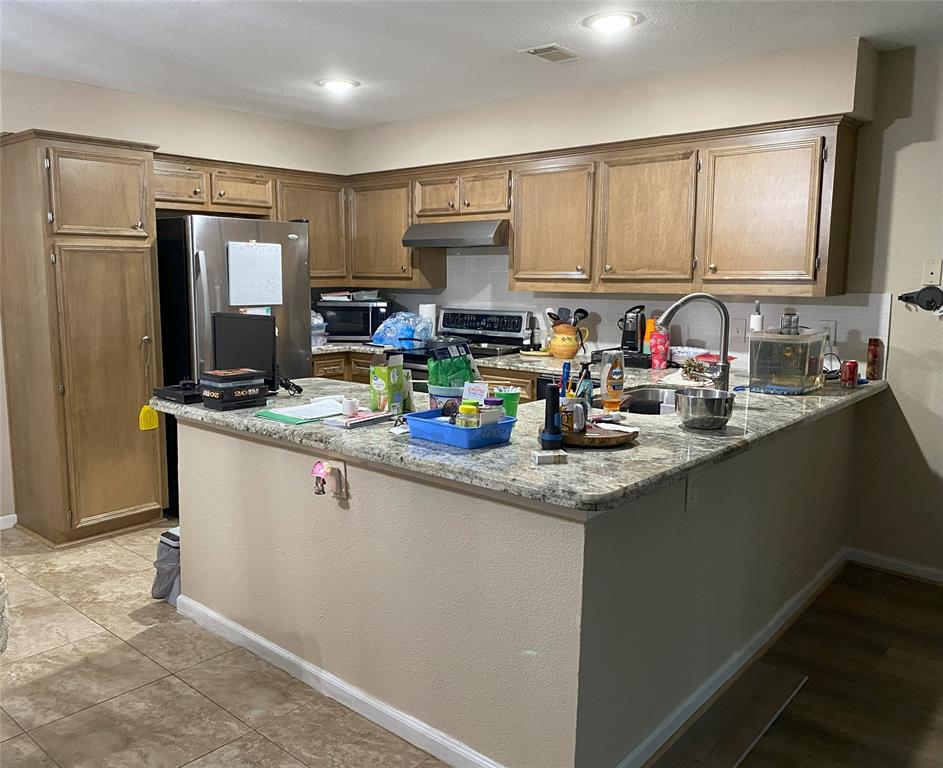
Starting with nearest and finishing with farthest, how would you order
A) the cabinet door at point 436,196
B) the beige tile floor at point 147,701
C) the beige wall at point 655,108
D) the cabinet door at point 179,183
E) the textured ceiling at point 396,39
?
1. the beige tile floor at point 147,701
2. the textured ceiling at point 396,39
3. the beige wall at point 655,108
4. the cabinet door at point 179,183
5. the cabinet door at point 436,196

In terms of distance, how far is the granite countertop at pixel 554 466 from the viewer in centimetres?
182

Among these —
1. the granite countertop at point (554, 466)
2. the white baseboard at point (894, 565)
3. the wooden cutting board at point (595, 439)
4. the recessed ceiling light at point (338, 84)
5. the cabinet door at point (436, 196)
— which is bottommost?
the white baseboard at point (894, 565)

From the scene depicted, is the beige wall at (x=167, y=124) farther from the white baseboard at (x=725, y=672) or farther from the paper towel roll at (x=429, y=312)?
the white baseboard at (x=725, y=672)

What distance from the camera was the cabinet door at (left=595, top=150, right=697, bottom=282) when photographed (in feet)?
12.8

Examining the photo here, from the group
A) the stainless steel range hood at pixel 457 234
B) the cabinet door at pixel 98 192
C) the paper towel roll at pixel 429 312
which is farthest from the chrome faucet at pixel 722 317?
the cabinet door at pixel 98 192

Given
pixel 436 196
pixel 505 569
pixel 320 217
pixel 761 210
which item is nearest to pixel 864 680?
pixel 505 569

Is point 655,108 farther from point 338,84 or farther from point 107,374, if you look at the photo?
point 107,374

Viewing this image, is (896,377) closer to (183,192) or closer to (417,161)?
(417,161)

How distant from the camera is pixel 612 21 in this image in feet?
10.2

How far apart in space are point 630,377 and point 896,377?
125cm

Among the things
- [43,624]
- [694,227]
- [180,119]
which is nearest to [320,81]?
[180,119]

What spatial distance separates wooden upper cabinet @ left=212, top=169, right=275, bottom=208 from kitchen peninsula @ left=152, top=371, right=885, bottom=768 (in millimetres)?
2275

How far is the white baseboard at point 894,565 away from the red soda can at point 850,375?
94cm

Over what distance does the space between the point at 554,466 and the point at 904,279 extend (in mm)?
2518
